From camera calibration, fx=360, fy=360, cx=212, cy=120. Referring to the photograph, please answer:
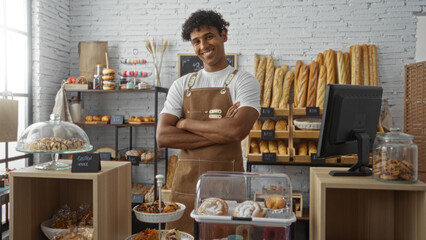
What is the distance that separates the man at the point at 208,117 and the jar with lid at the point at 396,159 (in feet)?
2.35

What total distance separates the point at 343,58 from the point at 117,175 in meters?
3.03

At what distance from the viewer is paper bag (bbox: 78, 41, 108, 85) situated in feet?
14.5

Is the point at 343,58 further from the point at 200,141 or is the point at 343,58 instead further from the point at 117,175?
the point at 117,175

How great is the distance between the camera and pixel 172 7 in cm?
441

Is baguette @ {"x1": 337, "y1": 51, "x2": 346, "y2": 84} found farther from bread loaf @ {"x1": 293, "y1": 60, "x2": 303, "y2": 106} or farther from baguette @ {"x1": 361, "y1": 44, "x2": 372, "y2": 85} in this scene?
bread loaf @ {"x1": 293, "y1": 60, "x2": 303, "y2": 106}

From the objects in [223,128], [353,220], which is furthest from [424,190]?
[223,128]

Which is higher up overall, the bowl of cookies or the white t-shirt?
the white t-shirt

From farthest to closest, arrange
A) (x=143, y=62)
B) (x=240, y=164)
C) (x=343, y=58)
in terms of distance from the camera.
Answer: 1. (x=143, y=62)
2. (x=343, y=58)
3. (x=240, y=164)

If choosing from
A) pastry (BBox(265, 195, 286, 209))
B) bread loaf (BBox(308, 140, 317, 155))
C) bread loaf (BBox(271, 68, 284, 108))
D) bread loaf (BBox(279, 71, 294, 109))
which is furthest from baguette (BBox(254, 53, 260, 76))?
pastry (BBox(265, 195, 286, 209))

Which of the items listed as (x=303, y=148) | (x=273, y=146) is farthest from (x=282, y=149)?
(x=303, y=148)

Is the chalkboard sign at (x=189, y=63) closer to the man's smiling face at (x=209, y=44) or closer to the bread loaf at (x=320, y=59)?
the bread loaf at (x=320, y=59)

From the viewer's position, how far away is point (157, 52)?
4453 mm

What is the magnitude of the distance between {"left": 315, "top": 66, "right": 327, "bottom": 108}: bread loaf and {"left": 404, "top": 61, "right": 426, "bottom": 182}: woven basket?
0.84 metres

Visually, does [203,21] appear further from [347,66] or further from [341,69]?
[347,66]
